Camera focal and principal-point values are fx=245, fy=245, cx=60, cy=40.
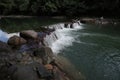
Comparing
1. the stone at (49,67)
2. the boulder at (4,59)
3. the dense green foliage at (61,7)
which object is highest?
the dense green foliage at (61,7)

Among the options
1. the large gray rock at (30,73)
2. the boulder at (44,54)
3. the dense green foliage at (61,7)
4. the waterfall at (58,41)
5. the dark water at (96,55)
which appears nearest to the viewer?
the large gray rock at (30,73)

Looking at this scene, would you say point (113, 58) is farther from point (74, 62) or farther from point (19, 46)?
point (19, 46)

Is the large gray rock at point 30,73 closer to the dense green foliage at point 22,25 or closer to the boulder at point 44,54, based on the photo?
the boulder at point 44,54

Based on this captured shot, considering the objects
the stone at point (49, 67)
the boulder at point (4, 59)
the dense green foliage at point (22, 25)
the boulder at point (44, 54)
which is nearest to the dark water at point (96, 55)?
the boulder at point (44, 54)

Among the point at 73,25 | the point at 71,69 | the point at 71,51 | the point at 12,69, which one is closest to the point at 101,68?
the point at 71,69

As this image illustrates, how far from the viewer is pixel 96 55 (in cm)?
2078

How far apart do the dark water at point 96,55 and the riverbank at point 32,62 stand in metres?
1.19

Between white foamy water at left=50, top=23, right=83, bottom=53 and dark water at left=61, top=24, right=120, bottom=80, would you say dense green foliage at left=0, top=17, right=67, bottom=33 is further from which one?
dark water at left=61, top=24, right=120, bottom=80

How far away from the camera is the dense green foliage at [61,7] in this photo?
47.2 meters

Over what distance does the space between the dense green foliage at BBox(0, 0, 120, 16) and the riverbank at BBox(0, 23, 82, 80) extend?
25.1m

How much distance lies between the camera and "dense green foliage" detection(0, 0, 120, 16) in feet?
155

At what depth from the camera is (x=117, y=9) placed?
4697cm

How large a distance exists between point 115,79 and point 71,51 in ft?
22.2

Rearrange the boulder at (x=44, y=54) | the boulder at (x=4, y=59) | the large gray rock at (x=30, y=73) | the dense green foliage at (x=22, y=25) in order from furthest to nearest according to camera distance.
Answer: the dense green foliage at (x=22, y=25)
the boulder at (x=44, y=54)
the boulder at (x=4, y=59)
the large gray rock at (x=30, y=73)
